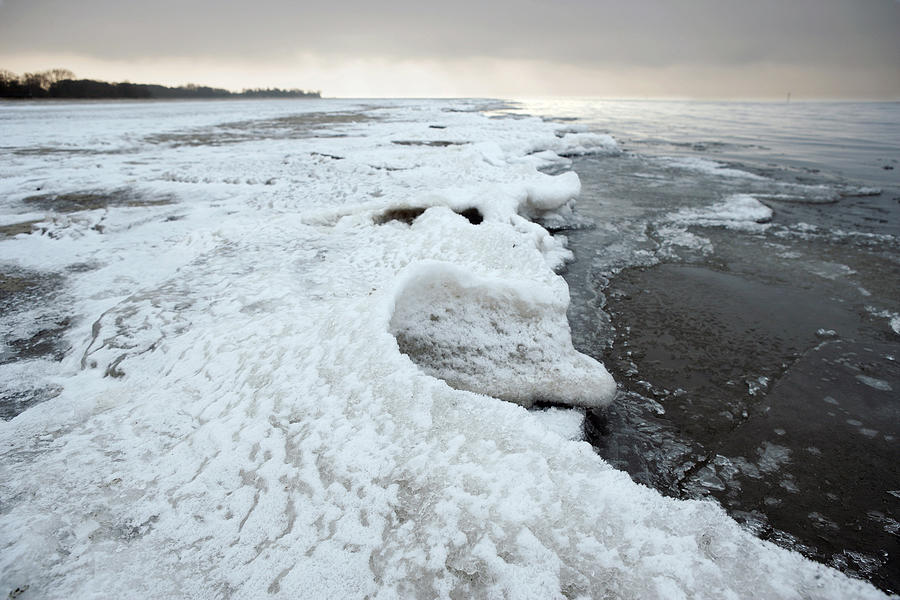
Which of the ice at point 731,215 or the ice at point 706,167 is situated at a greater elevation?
the ice at point 706,167

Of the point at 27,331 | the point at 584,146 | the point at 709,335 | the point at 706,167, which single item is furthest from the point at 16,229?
the point at 584,146

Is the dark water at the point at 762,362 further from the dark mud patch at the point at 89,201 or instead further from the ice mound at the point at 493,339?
the dark mud patch at the point at 89,201

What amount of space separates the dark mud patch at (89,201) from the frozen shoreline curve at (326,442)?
8.32 ft

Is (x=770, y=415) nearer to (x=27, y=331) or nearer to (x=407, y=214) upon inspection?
(x=407, y=214)

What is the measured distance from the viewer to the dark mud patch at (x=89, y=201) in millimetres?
8156

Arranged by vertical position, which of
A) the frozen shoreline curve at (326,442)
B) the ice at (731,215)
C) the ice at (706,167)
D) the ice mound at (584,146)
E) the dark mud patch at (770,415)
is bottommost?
the dark mud patch at (770,415)

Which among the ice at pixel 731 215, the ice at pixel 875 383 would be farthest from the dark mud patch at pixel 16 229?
the ice at pixel 731 215

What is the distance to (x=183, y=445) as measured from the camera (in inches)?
103

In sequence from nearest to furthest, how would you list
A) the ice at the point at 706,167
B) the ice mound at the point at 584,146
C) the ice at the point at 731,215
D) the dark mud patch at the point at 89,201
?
1. the dark mud patch at the point at 89,201
2. the ice at the point at 731,215
3. the ice at the point at 706,167
4. the ice mound at the point at 584,146

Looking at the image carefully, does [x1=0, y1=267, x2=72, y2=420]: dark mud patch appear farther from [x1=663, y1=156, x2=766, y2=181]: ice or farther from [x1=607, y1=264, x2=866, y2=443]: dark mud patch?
[x1=663, y1=156, x2=766, y2=181]: ice

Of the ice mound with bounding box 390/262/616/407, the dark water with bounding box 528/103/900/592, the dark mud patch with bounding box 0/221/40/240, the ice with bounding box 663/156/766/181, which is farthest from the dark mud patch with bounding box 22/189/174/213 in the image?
the ice with bounding box 663/156/766/181

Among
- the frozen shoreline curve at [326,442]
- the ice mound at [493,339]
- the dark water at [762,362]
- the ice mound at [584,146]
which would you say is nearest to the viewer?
the frozen shoreline curve at [326,442]

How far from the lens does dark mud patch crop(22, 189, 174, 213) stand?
26.8 feet

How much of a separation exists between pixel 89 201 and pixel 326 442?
30.4 feet
